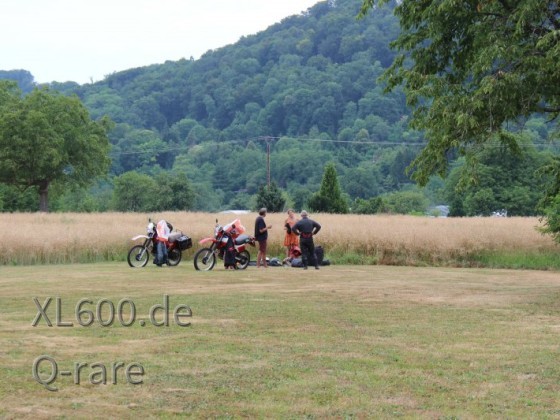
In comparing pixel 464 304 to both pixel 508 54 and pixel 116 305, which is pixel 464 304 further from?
pixel 116 305

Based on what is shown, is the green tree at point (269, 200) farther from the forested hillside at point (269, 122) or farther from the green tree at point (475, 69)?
the forested hillside at point (269, 122)

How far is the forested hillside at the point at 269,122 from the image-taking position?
390 ft

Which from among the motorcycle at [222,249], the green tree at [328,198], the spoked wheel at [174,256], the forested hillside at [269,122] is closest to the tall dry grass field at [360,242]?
the spoked wheel at [174,256]

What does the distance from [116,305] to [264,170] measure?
366ft

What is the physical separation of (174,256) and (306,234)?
4095 mm

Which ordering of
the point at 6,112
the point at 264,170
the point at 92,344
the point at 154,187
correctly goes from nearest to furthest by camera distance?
the point at 92,344 → the point at 6,112 → the point at 154,187 → the point at 264,170

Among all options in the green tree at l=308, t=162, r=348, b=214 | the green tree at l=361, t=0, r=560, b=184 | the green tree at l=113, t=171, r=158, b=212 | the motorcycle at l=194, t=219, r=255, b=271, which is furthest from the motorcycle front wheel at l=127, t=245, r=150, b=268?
the green tree at l=113, t=171, r=158, b=212

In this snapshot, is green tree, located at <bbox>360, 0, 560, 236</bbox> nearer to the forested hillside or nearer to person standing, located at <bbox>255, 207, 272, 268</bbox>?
person standing, located at <bbox>255, 207, 272, 268</bbox>

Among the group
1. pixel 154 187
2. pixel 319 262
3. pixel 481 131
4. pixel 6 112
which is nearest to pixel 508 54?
pixel 481 131

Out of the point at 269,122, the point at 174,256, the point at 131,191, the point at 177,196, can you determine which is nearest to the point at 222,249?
the point at 174,256

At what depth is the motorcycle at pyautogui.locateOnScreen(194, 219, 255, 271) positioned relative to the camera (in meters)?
24.3

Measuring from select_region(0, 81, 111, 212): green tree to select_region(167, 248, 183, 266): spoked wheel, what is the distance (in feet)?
126

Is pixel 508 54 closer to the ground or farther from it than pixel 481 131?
farther from it

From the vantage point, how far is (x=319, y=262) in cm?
2703
